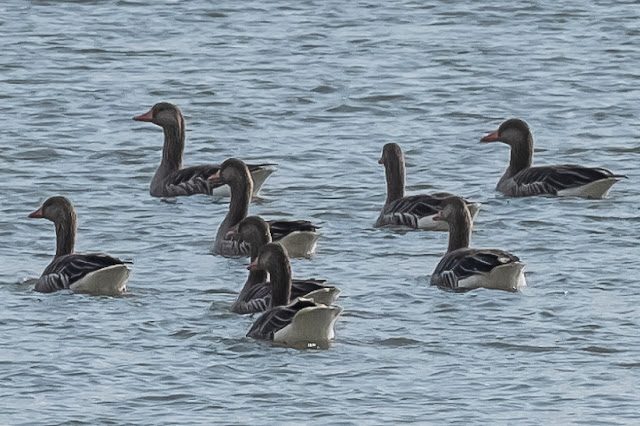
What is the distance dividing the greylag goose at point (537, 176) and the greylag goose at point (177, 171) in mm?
2811

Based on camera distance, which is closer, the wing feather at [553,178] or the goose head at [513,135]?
the wing feather at [553,178]

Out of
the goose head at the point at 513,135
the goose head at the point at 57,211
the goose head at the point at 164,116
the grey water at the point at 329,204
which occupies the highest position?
the goose head at the point at 57,211

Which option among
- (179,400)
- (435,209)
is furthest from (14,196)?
(179,400)

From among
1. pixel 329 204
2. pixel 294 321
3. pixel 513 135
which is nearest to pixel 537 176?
pixel 513 135

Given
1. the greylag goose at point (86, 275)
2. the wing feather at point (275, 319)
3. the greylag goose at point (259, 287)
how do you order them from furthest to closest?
the greylag goose at point (86, 275) → the greylag goose at point (259, 287) → the wing feather at point (275, 319)

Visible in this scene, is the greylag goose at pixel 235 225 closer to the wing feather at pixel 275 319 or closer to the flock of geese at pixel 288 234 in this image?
the flock of geese at pixel 288 234

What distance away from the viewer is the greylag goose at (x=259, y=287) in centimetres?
1568

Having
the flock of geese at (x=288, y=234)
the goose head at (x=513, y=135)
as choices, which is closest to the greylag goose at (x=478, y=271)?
the flock of geese at (x=288, y=234)

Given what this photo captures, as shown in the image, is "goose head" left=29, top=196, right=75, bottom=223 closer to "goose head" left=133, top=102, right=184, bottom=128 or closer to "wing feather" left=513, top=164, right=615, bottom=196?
"goose head" left=133, top=102, right=184, bottom=128

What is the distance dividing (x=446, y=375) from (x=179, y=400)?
2021 millimetres

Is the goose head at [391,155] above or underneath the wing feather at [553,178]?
above

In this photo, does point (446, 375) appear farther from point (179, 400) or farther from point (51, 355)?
point (51, 355)

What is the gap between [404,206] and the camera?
19.7m

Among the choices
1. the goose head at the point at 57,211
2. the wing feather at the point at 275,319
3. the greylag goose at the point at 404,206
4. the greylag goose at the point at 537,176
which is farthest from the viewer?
the greylag goose at the point at 537,176
